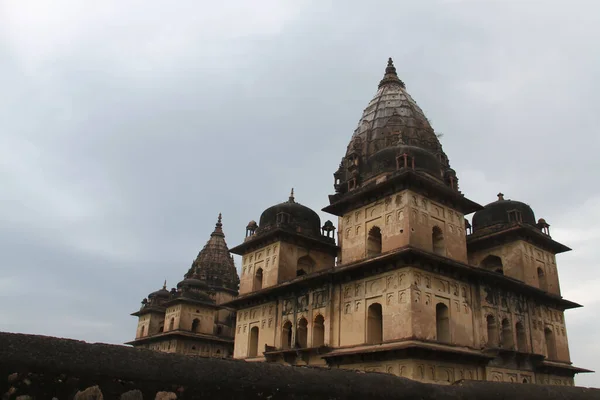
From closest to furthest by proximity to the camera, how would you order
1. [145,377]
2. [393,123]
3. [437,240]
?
[145,377] < [437,240] < [393,123]

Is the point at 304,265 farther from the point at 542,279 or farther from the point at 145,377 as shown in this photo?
the point at 145,377

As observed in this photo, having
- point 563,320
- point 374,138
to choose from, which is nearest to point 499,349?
point 563,320

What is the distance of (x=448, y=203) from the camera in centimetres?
2531

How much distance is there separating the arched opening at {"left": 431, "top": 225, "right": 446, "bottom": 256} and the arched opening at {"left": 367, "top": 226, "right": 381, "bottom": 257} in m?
2.69

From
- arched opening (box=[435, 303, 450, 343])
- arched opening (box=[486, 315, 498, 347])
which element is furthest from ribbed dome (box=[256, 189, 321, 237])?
arched opening (box=[486, 315, 498, 347])

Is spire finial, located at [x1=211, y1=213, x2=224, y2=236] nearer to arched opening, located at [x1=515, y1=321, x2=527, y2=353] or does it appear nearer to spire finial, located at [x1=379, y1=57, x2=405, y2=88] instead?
spire finial, located at [x1=379, y1=57, x2=405, y2=88]

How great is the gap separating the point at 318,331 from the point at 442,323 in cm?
663

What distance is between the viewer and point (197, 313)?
47.5m

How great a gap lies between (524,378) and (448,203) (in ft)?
31.3

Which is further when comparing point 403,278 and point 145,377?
point 403,278

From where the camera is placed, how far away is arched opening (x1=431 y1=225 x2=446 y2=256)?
24.3 metres

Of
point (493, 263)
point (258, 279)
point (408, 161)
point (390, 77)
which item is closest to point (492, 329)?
point (493, 263)

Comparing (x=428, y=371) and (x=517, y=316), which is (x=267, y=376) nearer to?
(x=428, y=371)

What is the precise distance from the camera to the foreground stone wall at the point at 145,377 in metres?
5.08
